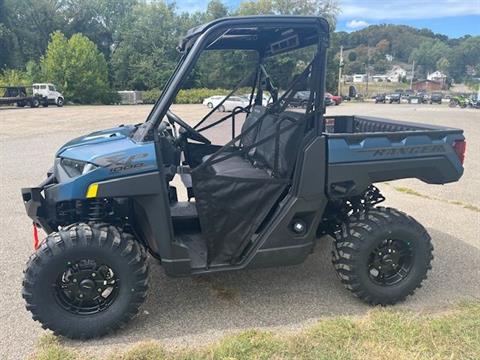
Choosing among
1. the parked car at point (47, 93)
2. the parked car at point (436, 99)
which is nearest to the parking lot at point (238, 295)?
the parked car at point (47, 93)

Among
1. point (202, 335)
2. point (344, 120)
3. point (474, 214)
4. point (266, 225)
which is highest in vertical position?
point (344, 120)

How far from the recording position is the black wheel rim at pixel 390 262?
11.3 ft

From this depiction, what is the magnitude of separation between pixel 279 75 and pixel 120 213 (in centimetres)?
181

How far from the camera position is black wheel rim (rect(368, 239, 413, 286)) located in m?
3.45

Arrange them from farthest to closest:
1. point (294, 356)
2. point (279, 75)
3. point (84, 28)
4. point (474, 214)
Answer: point (84, 28) → point (474, 214) → point (279, 75) → point (294, 356)

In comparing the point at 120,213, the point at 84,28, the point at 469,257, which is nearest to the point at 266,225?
the point at 120,213

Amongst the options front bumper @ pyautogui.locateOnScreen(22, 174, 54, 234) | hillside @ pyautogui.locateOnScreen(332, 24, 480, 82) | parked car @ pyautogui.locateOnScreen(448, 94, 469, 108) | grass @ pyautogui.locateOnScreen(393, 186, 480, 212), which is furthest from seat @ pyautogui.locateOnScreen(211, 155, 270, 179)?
hillside @ pyautogui.locateOnScreen(332, 24, 480, 82)

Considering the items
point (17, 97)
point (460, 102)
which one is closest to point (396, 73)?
point (460, 102)

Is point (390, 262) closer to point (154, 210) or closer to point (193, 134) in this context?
point (154, 210)

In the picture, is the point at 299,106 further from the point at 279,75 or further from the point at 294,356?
the point at 294,356

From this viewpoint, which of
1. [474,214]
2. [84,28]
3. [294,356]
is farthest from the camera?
[84,28]

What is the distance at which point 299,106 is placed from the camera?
11.0 ft

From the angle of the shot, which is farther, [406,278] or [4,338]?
[406,278]

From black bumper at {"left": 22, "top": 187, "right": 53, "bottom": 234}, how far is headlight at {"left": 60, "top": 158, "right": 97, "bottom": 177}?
26cm
